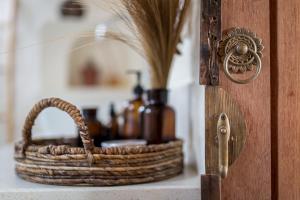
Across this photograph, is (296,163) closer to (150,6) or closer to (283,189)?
(283,189)

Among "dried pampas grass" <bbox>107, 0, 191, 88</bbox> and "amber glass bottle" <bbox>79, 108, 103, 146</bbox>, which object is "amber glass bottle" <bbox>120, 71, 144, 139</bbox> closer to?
"amber glass bottle" <bbox>79, 108, 103, 146</bbox>

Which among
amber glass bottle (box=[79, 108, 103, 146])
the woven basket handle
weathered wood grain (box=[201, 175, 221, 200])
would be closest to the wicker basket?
the woven basket handle

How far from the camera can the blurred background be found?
234cm

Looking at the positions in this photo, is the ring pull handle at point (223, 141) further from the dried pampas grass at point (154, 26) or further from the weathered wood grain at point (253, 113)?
the dried pampas grass at point (154, 26)

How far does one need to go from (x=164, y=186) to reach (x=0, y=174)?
35cm

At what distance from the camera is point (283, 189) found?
54 centimetres

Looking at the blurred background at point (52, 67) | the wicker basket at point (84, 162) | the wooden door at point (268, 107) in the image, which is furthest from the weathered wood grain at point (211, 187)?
the blurred background at point (52, 67)

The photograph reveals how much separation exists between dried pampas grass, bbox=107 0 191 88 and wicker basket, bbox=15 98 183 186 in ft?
0.67

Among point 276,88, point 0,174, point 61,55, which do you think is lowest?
point 0,174

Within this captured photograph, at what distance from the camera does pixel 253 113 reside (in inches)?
21.6

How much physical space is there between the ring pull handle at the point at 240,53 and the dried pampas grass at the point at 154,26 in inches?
6.5

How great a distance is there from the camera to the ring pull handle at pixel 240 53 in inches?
20.9

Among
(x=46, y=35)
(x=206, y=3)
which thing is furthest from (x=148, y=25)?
(x=46, y=35)

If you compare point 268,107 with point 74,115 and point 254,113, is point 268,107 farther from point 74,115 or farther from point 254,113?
point 74,115
